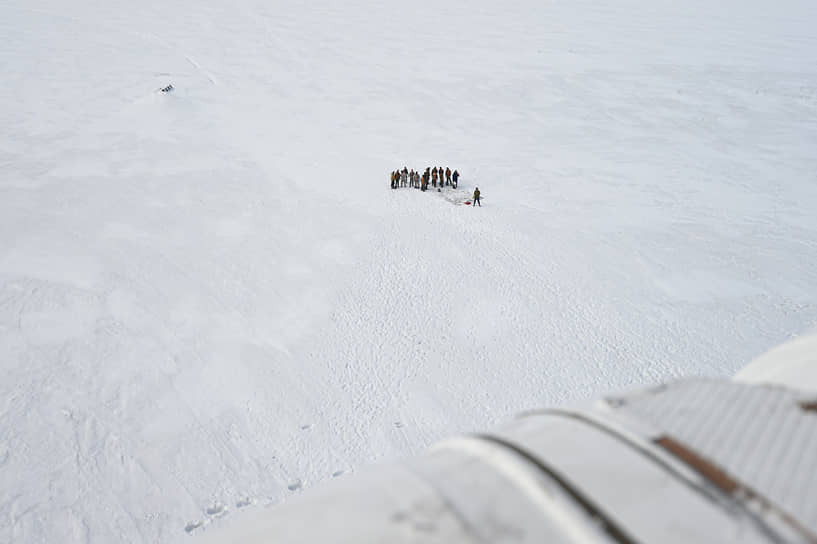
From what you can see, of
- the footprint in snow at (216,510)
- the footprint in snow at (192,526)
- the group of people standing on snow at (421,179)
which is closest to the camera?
the footprint in snow at (192,526)

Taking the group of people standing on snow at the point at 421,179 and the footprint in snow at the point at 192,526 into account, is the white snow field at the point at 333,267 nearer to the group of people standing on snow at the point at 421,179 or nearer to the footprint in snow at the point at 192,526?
the footprint in snow at the point at 192,526

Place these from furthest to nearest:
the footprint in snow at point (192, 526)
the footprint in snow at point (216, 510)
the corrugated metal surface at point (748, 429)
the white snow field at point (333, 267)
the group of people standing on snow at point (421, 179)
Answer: the group of people standing on snow at point (421, 179)
the white snow field at point (333, 267)
the footprint in snow at point (216, 510)
the footprint in snow at point (192, 526)
the corrugated metal surface at point (748, 429)

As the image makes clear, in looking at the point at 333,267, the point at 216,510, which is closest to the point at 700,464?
the point at 216,510

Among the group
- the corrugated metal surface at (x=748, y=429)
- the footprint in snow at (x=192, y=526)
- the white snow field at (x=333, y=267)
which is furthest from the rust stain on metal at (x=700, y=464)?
the footprint in snow at (x=192, y=526)

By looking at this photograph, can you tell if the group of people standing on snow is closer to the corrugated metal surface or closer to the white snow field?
the white snow field

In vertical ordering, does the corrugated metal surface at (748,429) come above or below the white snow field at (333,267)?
above

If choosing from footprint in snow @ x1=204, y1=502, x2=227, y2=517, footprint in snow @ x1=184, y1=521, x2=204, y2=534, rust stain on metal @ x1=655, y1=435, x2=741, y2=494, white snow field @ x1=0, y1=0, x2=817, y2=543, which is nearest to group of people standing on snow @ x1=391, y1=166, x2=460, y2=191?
white snow field @ x1=0, y1=0, x2=817, y2=543

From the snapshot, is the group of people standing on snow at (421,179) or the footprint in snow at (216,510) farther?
the group of people standing on snow at (421,179)
